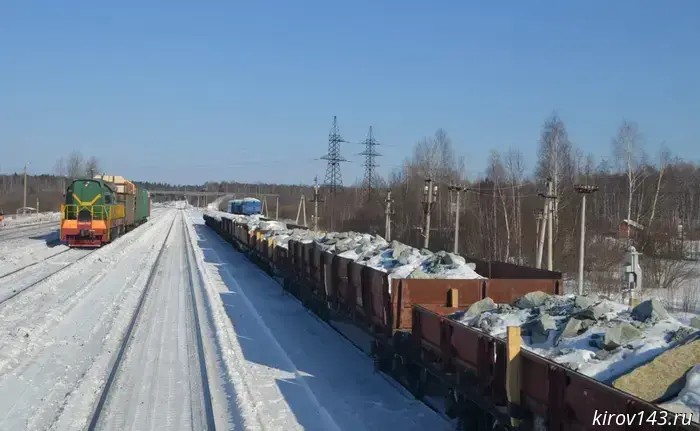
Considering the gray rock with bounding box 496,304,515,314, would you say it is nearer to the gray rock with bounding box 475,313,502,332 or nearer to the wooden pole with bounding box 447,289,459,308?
the gray rock with bounding box 475,313,502,332

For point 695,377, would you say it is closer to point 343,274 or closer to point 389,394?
point 389,394

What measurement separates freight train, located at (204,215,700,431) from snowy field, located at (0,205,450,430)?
51 centimetres

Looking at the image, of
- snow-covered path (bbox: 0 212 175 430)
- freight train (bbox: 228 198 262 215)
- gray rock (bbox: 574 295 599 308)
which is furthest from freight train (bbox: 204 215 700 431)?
freight train (bbox: 228 198 262 215)

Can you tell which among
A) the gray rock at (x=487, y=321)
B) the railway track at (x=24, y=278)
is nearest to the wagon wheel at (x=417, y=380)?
the gray rock at (x=487, y=321)

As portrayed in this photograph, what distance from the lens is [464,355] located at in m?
7.54

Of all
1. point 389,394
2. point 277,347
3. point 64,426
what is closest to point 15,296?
point 277,347

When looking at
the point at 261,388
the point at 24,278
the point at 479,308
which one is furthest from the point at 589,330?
the point at 24,278

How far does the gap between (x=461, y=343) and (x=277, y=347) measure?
5.53 metres

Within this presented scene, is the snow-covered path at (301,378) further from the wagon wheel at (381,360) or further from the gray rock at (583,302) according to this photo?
the gray rock at (583,302)

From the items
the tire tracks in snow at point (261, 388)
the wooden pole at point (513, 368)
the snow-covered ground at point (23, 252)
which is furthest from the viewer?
the snow-covered ground at point (23, 252)

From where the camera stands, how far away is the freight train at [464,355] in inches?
209

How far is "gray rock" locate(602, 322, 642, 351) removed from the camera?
6.15 meters

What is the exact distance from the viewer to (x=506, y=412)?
20.9 feet

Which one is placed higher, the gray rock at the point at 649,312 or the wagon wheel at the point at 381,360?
the gray rock at the point at 649,312
